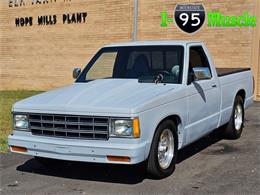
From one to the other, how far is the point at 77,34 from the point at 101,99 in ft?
44.9

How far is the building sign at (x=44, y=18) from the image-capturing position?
18.8 m

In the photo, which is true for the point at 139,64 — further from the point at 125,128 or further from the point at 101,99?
the point at 125,128

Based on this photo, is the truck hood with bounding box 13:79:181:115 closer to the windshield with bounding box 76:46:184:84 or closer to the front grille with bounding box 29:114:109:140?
the front grille with bounding box 29:114:109:140

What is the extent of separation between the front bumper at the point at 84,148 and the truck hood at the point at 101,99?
35 cm

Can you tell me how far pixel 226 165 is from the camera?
21.4 ft

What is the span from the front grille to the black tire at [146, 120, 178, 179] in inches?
24.5

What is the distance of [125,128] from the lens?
5152mm

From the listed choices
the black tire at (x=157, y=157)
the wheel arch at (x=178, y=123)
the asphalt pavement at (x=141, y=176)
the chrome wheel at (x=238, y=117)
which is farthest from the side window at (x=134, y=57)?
the chrome wheel at (x=238, y=117)

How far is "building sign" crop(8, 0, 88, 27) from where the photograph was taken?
1883 centimetres

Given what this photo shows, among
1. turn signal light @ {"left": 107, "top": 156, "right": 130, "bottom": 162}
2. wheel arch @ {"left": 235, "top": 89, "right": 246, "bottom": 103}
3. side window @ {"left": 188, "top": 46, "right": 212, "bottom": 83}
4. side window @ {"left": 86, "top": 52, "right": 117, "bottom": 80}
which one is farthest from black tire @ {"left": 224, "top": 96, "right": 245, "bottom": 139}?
turn signal light @ {"left": 107, "top": 156, "right": 130, "bottom": 162}

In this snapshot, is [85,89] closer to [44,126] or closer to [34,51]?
[44,126]

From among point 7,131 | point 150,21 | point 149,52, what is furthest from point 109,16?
point 149,52

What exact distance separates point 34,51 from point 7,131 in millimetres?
11811

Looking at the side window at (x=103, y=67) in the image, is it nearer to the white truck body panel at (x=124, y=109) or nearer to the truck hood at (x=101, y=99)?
the white truck body panel at (x=124, y=109)
